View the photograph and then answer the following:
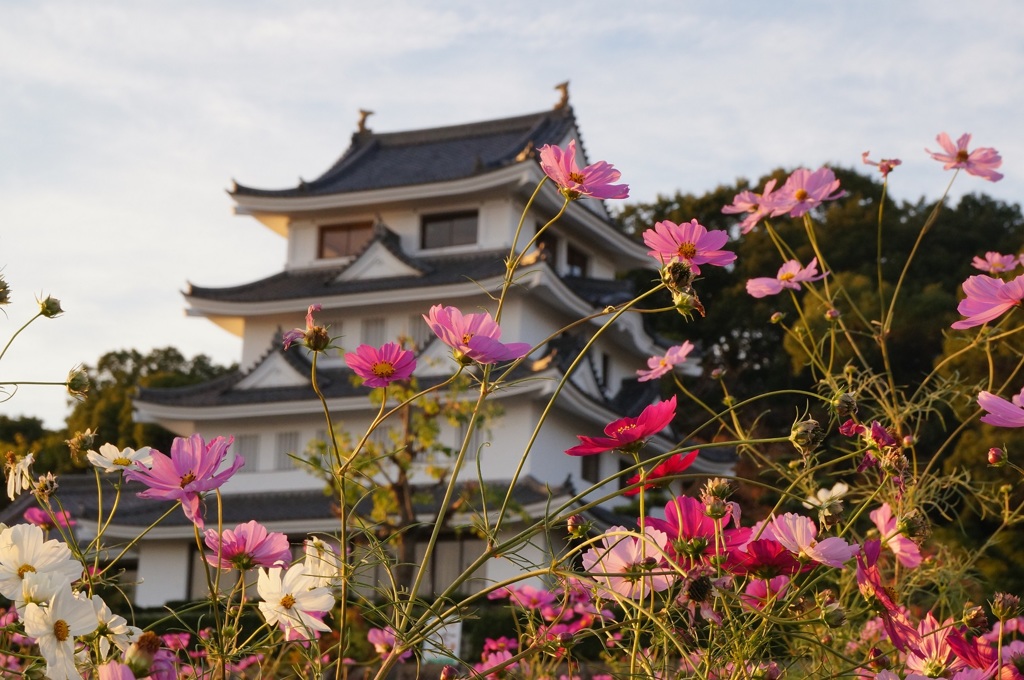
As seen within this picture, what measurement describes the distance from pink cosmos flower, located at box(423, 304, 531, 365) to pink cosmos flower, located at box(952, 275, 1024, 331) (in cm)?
48

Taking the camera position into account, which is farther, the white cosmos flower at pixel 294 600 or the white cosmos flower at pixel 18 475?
the white cosmos flower at pixel 18 475

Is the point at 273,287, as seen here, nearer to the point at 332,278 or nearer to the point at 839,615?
the point at 332,278

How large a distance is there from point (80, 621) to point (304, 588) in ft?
0.75

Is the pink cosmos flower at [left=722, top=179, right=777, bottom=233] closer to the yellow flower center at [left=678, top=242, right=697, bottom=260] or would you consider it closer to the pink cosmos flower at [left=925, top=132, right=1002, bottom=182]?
the pink cosmos flower at [left=925, top=132, right=1002, bottom=182]

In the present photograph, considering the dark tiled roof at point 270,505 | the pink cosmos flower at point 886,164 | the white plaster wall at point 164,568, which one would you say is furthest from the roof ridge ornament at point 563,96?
the pink cosmos flower at point 886,164

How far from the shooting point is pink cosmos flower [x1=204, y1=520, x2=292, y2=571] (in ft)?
3.16

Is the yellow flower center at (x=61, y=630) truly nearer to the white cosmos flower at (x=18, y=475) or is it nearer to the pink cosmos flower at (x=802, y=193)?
the white cosmos flower at (x=18, y=475)

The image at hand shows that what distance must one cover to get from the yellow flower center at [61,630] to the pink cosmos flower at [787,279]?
4.08 ft

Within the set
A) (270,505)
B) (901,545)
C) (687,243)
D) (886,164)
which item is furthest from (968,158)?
(270,505)

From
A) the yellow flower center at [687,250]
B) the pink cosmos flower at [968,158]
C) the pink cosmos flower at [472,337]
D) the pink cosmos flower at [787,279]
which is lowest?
the pink cosmos flower at [472,337]

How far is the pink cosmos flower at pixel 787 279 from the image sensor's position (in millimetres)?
1831

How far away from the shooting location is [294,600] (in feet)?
3.16

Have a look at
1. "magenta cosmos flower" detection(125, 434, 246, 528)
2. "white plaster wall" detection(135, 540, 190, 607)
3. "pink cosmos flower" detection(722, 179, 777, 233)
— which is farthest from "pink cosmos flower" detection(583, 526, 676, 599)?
"white plaster wall" detection(135, 540, 190, 607)

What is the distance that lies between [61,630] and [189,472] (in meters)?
0.16
